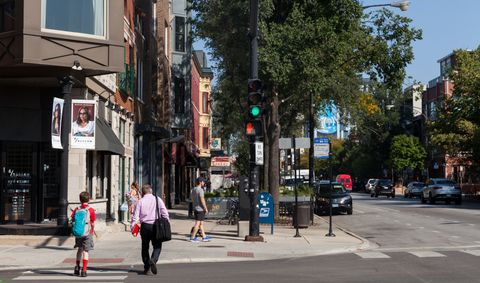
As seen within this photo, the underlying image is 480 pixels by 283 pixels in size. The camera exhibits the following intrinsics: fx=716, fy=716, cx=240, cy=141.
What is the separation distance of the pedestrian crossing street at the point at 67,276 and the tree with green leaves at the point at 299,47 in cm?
1255

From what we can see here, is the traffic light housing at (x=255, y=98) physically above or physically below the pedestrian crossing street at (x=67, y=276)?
above

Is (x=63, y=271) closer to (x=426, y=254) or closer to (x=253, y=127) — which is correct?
(x=253, y=127)

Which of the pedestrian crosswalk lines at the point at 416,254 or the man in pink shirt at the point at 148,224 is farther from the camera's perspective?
the pedestrian crosswalk lines at the point at 416,254

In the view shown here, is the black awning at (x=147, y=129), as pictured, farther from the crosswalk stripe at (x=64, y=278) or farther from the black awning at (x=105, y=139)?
the crosswalk stripe at (x=64, y=278)

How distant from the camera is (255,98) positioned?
62.7ft

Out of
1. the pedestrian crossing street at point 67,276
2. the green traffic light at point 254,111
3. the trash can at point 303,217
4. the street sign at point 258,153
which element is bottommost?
the pedestrian crossing street at point 67,276

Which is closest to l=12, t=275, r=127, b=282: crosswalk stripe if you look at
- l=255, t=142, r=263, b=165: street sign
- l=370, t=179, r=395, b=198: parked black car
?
l=255, t=142, r=263, b=165: street sign

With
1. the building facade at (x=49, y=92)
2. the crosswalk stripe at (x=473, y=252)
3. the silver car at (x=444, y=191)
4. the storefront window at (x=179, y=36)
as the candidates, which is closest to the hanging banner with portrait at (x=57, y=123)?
the building facade at (x=49, y=92)

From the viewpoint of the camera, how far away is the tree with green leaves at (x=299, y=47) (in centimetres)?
2492

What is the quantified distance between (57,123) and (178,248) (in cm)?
436

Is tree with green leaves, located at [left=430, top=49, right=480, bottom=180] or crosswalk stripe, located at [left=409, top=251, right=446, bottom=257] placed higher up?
tree with green leaves, located at [left=430, top=49, right=480, bottom=180]

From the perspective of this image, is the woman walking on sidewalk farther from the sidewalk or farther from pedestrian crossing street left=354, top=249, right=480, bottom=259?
pedestrian crossing street left=354, top=249, right=480, bottom=259

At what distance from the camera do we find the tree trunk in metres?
27.8

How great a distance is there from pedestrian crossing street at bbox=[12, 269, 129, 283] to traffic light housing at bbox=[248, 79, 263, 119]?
7.03 metres
